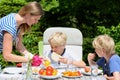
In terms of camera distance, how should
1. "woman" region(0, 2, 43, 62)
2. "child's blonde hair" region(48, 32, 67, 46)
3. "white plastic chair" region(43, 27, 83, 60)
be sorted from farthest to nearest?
"white plastic chair" region(43, 27, 83, 60), "child's blonde hair" region(48, 32, 67, 46), "woman" region(0, 2, 43, 62)

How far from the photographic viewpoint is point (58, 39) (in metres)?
4.99

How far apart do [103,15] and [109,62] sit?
4.03m

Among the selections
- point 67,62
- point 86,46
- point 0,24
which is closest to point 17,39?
point 0,24

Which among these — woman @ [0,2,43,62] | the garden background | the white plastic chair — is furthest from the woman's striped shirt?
the garden background

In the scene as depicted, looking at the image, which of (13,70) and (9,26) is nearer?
(9,26)

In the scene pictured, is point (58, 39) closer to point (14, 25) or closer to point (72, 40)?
point (72, 40)

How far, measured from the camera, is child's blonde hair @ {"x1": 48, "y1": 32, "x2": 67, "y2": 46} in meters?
4.98

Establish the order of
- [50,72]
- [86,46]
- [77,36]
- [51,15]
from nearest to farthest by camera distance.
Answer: [50,72] < [77,36] < [86,46] < [51,15]

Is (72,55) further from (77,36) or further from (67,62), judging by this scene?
(67,62)

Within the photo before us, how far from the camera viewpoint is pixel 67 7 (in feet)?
26.1

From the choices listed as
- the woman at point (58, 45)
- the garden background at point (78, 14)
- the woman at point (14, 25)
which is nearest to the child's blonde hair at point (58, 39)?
the woman at point (58, 45)

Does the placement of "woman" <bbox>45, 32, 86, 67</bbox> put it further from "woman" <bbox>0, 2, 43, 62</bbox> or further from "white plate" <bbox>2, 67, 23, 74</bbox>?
"woman" <bbox>0, 2, 43, 62</bbox>

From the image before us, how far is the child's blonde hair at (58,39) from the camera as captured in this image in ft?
16.4

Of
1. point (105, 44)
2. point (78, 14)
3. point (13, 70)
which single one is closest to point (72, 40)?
point (105, 44)
